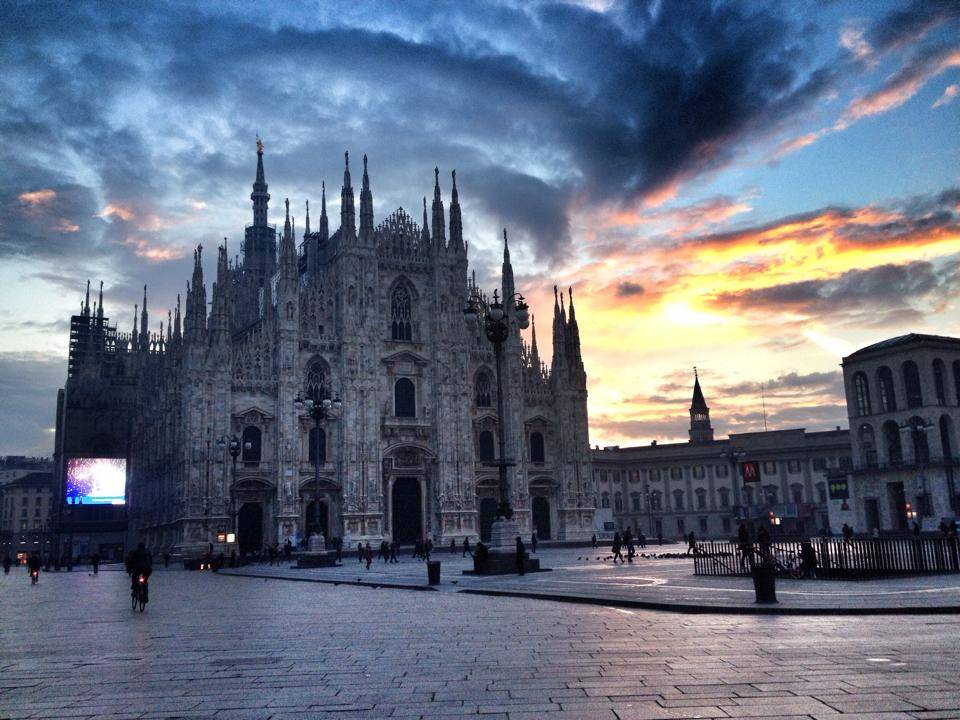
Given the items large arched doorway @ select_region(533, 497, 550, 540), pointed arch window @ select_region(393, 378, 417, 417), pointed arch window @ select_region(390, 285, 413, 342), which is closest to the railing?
pointed arch window @ select_region(393, 378, 417, 417)

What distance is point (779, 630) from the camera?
12.1m

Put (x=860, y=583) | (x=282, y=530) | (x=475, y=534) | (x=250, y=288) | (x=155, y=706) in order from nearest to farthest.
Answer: (x=155, y=706) < (x=860, y=583) < (x=282, y=530) < (x=475, y=534) < (x=250, y=288)

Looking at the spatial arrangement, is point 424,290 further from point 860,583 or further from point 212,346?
point 860,583

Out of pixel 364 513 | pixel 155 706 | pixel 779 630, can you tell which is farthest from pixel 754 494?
pixel 155 706

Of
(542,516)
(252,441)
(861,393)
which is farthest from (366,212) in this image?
(861,393)

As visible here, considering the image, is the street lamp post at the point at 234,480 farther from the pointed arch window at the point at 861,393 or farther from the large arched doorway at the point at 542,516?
the pointed arch window at the point at 861,393

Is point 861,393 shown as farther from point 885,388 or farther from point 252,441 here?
Answer: point 252,441

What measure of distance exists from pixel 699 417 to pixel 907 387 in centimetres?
Answer: 5639

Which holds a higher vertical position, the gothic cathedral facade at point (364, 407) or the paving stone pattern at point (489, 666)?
the gothic cathedral facade at point (364, 407)

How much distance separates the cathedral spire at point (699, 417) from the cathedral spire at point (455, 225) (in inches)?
2581

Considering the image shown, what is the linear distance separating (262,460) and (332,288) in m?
13.1

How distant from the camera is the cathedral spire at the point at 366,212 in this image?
60.1m

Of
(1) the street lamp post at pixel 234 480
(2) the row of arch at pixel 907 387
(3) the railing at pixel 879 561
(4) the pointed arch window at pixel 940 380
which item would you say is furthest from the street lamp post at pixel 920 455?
(1) the street lamp post at pixel 234 480

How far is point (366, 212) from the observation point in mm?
60406
